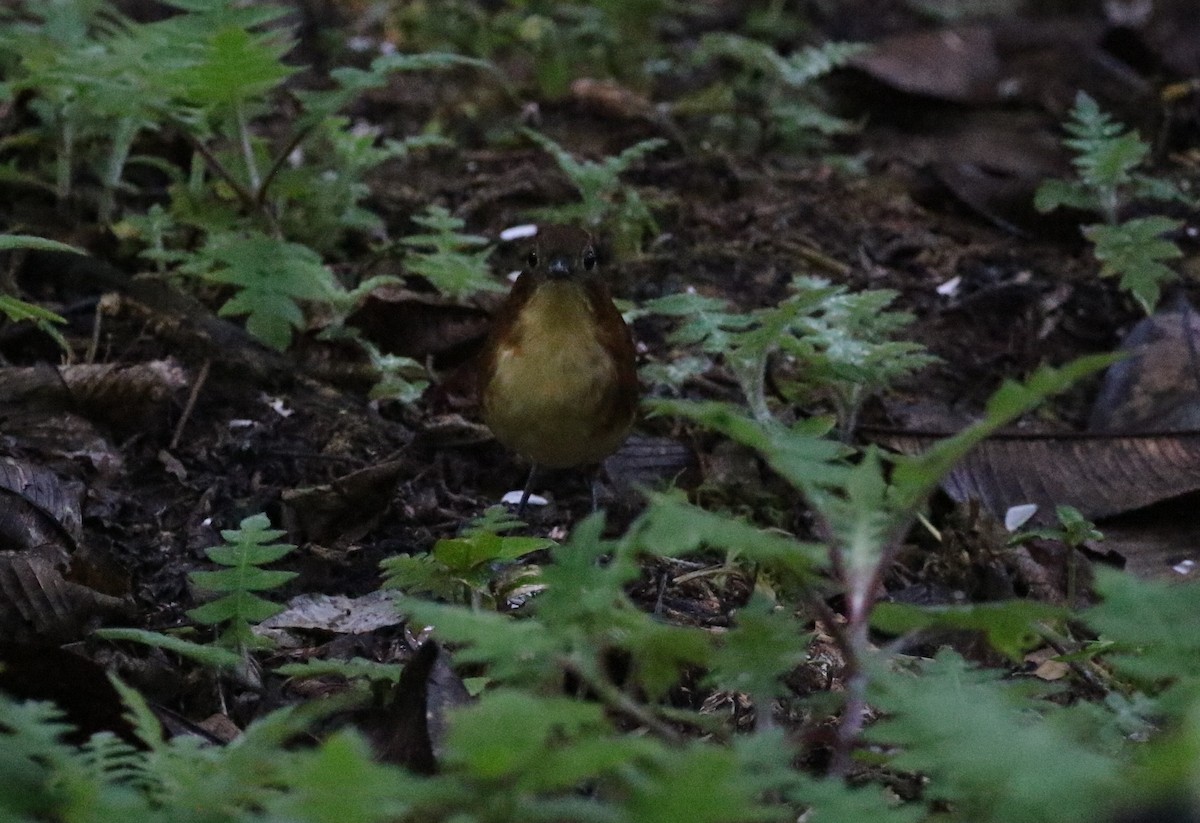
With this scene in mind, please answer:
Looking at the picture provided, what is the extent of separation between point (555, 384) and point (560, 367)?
5cm

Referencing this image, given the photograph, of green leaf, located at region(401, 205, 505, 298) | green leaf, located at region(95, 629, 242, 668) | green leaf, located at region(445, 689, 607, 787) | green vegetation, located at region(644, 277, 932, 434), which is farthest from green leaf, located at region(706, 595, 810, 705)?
green leaf, located at region(401, 205, 505, 298)

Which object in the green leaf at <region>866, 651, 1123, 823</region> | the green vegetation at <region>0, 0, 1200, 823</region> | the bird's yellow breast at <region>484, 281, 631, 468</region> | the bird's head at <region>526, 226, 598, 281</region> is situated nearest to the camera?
the green leaf at <region>866, 651, 1123, 823</region>

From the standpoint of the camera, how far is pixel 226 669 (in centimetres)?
319

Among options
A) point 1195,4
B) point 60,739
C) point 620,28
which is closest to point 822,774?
point 60,739

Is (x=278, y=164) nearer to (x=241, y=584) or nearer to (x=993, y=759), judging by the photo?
(x=241, y=584)

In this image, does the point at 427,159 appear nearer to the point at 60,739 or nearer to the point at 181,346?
the point at 181,346

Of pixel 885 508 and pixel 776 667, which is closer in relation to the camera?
pixel 776 667

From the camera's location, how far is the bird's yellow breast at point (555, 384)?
420 cm

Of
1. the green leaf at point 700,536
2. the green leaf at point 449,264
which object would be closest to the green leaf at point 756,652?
the green leaf at point 700,536

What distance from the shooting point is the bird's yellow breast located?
4.20 meters

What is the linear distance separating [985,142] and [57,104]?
12.4 feet

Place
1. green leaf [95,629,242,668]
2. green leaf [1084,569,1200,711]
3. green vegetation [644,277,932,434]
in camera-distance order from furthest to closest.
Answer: green vegetation [644,277,932,434] → green leaf [95,629,242,668] → green leaf [1084,569,1200,711]

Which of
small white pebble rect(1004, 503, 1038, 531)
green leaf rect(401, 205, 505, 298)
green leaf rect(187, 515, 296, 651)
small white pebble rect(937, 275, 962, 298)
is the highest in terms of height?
green leaf rect(187, 515, 296, 651)

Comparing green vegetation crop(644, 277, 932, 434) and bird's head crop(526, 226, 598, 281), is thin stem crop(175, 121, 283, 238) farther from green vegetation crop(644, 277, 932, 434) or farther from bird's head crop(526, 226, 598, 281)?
green vegetation crop(644, 277, 932, 434)
